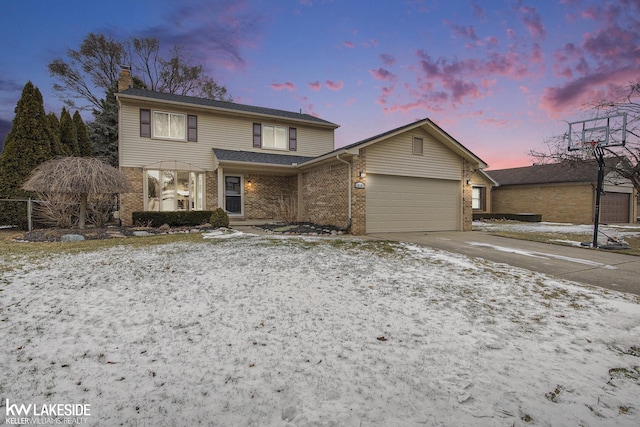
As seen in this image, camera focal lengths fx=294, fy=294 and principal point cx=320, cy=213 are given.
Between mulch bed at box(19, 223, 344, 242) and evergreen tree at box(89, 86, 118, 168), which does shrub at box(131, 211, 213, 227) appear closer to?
mulch bed at box(19, 223, 344, 242)

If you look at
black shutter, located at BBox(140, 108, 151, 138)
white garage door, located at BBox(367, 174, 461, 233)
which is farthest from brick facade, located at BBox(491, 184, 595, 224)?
black shutter, located at BBox(140, 108, 151, 138)

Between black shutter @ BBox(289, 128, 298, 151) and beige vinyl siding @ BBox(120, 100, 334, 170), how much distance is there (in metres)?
0.15

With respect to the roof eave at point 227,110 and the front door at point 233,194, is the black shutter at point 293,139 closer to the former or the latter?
the roof eave at point 227,110

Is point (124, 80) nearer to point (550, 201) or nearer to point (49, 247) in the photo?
point (49, 247)

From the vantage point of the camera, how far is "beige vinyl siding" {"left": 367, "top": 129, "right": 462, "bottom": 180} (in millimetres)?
10844

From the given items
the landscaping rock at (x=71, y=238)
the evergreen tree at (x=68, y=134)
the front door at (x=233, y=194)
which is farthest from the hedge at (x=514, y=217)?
the evergreen tree at (x=68, y=134)

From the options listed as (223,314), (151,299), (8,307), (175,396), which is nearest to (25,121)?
(8,307)

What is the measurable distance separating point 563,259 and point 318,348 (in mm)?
6687

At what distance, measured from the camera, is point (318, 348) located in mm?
2561

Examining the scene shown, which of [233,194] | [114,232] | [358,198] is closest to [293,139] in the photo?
[233,194]

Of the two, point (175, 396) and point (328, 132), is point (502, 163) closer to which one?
point (328, 132)

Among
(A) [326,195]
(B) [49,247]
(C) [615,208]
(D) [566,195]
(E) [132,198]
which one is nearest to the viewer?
(B) [49,247]

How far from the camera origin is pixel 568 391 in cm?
203

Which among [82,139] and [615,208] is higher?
[82,139]
